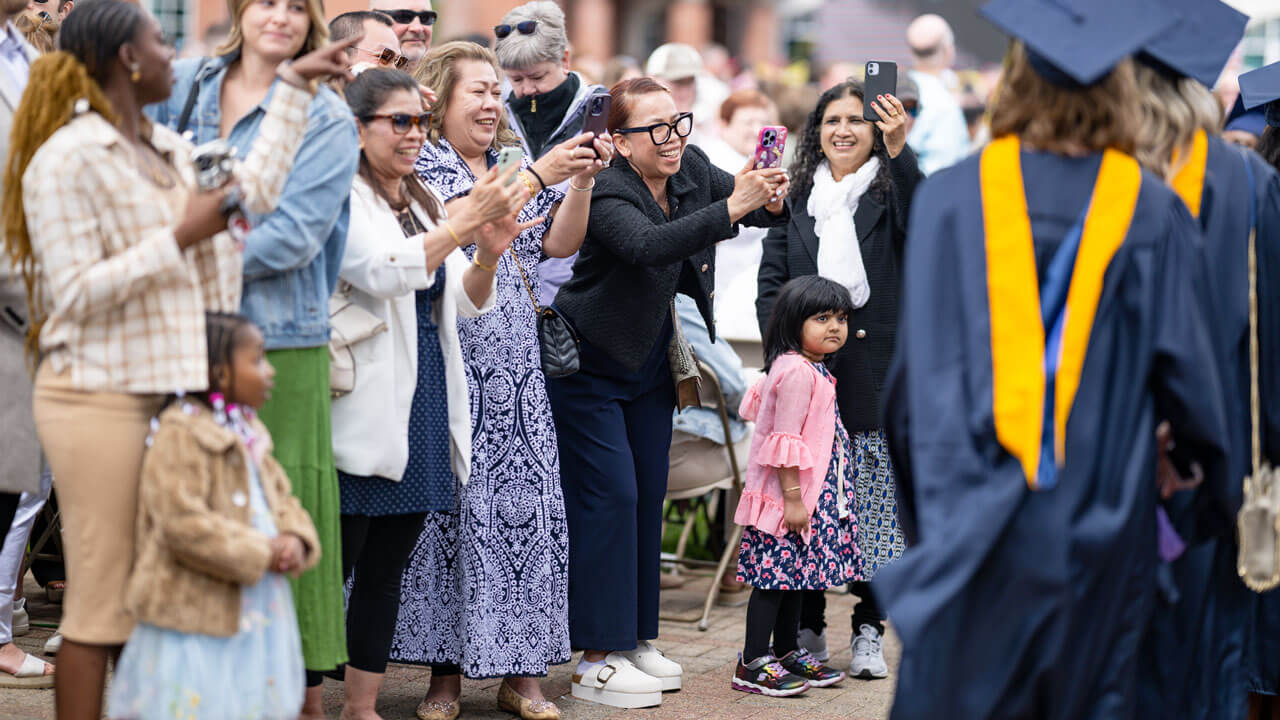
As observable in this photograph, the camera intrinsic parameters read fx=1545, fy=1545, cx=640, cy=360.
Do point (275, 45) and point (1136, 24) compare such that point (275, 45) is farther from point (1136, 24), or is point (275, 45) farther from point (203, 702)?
point (1136, 24)

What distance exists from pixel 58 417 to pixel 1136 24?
2.56m

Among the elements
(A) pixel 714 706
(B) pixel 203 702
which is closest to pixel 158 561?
(B) pixel 203 702

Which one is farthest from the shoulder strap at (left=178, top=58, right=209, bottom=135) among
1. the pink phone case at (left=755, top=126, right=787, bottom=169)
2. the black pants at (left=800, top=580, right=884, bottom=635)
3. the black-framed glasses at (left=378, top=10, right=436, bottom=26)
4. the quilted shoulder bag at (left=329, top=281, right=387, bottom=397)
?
the black pants at (left=800, top=580, right=884, bottom=635)

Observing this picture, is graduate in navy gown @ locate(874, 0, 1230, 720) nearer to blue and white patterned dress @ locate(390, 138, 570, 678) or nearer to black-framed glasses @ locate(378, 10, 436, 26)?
blue and white patterned dress @ locate(390, 138, 570, 678)

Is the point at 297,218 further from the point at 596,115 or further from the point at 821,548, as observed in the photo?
the point at 821,548

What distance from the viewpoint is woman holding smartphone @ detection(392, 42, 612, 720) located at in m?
4.93

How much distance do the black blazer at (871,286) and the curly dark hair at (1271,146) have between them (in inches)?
49.0

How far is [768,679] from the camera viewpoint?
17.9 ft

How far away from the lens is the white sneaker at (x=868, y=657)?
576cm

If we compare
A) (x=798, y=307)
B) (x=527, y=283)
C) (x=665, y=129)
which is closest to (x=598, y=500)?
(x=527, y=283)

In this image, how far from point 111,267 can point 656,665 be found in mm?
2718

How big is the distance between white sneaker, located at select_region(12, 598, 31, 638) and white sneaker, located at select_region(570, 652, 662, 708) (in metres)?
2.09

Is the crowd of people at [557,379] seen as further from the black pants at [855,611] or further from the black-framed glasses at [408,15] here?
the black-framed glasses at [408,15]

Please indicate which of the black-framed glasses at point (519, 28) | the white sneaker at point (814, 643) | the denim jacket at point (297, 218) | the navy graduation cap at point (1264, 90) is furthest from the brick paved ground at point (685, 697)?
the black-framed glasses at point (519, 28)
